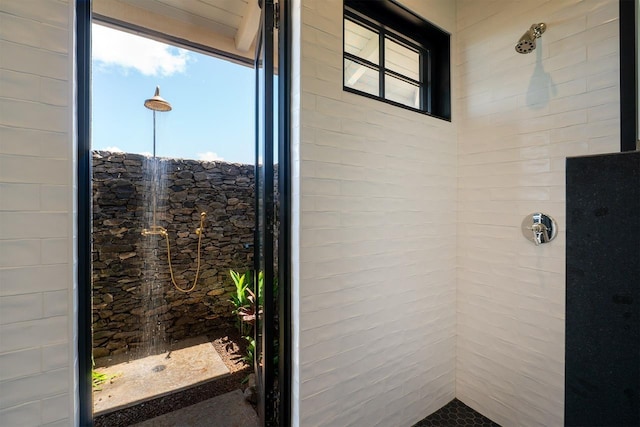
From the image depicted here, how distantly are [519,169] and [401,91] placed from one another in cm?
79

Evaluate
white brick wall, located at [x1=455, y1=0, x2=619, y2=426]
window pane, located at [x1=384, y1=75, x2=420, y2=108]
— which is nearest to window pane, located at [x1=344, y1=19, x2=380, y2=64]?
window pane, located at [x1=384, y1=75, x2=420, y2=108]

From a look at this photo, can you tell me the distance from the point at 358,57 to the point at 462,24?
0.83m

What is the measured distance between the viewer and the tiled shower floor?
1.50 meters

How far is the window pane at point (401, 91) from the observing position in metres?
1.52

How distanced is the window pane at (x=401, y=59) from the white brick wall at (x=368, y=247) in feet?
0.65

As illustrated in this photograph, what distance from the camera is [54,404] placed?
73 centimetres

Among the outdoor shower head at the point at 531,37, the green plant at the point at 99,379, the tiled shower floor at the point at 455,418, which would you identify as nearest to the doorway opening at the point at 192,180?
the green plant at the point at 99,379

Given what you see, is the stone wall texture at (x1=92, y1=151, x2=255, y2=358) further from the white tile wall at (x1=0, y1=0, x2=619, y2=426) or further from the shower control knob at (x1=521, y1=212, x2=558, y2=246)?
the shower control knob at (x1=521, y1=212, x2=558, y2=246)

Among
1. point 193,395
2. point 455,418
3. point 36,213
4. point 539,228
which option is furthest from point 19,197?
point 455,418

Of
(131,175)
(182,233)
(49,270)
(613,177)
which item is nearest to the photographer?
(613,177)

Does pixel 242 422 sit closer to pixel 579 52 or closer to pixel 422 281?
pixel 422 281

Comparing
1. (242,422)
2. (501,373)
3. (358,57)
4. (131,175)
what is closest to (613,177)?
(358,57)

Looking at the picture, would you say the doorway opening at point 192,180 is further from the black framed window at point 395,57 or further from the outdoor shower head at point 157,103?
the black framed window at point 395,57

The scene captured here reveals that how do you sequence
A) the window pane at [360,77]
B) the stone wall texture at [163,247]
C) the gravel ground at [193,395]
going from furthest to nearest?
1. the stone wall texture at [163,247]
2. the gravel ground at [193,395]
3. the window pane at [360,77]
